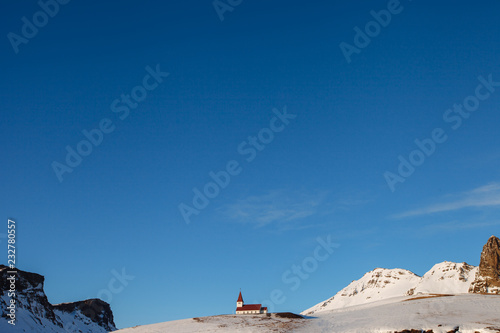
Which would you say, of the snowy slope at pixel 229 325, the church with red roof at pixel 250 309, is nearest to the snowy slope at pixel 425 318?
the snowy slope at pixel 229 325

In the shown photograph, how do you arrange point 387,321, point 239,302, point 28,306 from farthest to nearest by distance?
point 28,306
point 239,302
point 387,321

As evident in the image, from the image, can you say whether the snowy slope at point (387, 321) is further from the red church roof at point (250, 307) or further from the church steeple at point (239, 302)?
the church steeple at point (239, 302)

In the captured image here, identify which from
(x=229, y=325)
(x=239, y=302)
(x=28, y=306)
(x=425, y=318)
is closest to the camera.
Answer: (x=425, y=318)

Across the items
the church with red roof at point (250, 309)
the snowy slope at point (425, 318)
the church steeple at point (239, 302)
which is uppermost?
the church steeple at point (239, 302)

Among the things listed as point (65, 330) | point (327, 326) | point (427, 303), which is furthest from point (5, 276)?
point (427, 303)

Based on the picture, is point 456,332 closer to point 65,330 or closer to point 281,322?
point 281,322

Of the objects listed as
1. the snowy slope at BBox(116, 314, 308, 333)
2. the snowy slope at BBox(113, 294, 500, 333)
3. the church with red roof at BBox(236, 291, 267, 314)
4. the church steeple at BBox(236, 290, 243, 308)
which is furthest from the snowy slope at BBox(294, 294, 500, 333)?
the church steeple at BBox(236, 290, 243, 308)

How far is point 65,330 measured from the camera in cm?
19638

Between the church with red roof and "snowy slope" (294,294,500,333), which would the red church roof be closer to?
the church with red roof

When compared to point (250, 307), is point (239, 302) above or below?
above

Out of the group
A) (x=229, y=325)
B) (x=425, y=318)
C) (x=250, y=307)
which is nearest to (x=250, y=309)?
(x=250, y=307)

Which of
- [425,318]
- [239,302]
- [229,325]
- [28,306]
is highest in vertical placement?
[28,306]

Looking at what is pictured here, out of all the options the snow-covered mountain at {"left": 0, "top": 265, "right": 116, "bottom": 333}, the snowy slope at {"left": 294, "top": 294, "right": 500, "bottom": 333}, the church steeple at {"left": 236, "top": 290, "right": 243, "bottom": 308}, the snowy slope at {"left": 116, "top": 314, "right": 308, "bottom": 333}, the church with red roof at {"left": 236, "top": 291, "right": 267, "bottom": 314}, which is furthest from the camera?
the snow-covered mountain at {"left": 0, "top": 265, "right": 116, "bottom": 333}

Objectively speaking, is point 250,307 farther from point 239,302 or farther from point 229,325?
point 229,325
